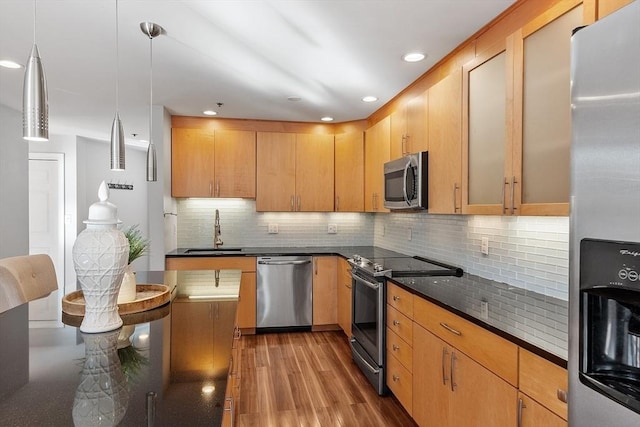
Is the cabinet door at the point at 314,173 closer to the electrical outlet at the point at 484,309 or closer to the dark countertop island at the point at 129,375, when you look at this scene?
the electrical outlet at the point at 484,309

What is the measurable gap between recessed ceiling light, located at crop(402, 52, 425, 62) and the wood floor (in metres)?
2.40

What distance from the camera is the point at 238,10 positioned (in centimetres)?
201

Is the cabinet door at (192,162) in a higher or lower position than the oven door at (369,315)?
higher

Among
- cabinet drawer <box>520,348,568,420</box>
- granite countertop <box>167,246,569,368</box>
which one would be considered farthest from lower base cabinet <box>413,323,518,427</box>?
granite countertop <box>167,246,569,368</box>

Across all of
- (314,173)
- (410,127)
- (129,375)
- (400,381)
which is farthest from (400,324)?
(314,173)

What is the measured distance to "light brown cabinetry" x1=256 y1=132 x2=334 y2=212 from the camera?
4469 mm

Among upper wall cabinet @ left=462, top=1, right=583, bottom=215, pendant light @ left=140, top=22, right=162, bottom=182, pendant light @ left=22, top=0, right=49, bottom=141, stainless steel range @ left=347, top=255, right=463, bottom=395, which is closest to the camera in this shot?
pendant light @ left=22, top=0, right=49, bottom=141

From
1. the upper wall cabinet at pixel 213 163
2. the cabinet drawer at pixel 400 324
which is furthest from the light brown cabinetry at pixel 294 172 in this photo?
the cabinet drawer at pixel 400 324

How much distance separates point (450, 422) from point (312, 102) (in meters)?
2.86

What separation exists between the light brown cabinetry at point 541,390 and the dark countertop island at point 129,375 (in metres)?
1.04

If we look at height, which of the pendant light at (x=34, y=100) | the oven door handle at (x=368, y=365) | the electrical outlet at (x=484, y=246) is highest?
the pendant light at (x=34, y=100)

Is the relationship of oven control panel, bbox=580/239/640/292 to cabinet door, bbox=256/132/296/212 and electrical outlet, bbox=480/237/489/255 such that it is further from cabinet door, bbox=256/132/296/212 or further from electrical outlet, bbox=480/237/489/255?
→ cabinet door, bbox=256/132/296/212

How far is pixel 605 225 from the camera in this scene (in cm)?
89

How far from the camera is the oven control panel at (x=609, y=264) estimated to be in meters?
0.83
